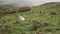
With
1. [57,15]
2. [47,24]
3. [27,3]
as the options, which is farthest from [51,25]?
[27,3]

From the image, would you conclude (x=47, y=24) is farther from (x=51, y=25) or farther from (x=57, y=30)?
(x=57, y=30)

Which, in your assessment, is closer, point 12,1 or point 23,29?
point 23,29

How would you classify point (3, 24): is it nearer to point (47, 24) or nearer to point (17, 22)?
point (17, 22)

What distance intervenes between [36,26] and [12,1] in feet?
20.6

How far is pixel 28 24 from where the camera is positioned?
6.30 metres

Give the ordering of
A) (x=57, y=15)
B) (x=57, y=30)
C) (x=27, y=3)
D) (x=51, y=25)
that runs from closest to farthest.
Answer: (x=57, y=30) → (x=51, y=25) → (x=57, y=15) → (x=27, y=3)

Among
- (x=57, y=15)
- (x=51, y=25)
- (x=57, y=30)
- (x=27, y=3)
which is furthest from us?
(x=27, y=3)

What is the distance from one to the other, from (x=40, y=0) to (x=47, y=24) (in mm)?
5679

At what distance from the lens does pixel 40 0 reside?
38.4 feet

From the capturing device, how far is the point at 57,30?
5.65 meters

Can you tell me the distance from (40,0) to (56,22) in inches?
213

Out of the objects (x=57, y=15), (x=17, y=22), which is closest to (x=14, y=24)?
(x=17, y=22)

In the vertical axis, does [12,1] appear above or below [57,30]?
above

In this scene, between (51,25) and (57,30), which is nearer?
(57,30)
